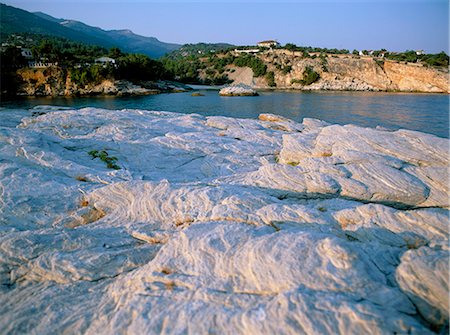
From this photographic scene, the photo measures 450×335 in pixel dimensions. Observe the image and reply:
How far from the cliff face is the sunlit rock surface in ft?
423

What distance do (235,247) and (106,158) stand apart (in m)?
14.0

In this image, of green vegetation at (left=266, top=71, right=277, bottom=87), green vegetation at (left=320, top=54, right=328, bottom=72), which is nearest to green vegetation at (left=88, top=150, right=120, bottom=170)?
green vegetation at (left=266, top=71, right=277, bottom=87)

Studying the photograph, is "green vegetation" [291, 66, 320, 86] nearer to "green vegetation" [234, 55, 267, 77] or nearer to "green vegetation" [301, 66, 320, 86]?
"green vegetation" [301, 66, 320, 86]

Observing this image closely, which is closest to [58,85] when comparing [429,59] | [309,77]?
[309,77]

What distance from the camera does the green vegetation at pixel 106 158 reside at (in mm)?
18119

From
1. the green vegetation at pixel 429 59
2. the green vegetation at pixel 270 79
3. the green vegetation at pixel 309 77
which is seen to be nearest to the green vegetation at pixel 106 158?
the green vegetation at pixel 309 77

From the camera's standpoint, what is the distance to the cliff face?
118 m

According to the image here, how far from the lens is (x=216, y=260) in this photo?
7.96 m

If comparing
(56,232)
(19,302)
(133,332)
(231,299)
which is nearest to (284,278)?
(231,299)

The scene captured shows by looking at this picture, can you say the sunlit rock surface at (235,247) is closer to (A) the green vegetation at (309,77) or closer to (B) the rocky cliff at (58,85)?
(B) the rocky cliff at (58,85)

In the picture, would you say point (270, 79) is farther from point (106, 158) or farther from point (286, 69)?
point (106, 158)

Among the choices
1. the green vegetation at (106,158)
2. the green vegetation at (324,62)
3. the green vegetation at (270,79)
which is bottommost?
the green vegetation at (106,158)

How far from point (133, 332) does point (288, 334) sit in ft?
11.8

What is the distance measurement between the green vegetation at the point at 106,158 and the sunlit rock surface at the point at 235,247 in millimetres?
2153
